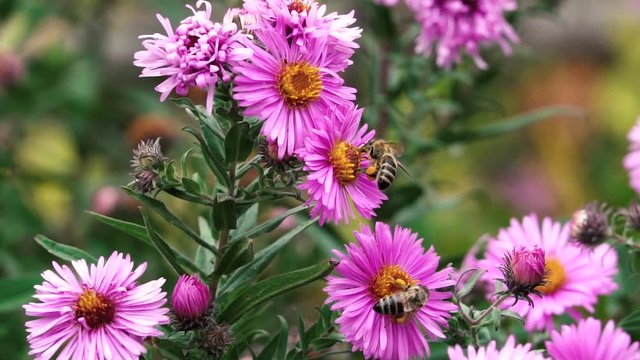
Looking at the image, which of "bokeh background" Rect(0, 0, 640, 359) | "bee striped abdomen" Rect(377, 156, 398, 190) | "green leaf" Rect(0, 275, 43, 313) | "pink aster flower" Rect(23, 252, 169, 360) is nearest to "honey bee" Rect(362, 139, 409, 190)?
"bee striped abdomen" Rect(377, 156, 398, 190)

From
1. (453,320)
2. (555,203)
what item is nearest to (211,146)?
(453,320)

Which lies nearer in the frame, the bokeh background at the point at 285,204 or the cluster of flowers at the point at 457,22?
the cluster of flowers at the point at 457,22

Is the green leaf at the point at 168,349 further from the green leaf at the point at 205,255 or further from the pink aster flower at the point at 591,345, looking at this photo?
the pink aster flower at the point at 591,345

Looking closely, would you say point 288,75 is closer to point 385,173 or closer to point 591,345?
point 385,173

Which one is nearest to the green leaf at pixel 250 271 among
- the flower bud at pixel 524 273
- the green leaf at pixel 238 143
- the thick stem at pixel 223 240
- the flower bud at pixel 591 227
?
the thick stem at pixel 223 240

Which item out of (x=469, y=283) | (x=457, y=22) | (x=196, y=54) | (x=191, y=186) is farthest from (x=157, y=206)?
(x=457, y=22)

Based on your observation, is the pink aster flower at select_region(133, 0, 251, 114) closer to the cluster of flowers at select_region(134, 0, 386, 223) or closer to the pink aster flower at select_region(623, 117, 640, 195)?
the cluster of flowers at select_region(134, 0, 386, 223)
